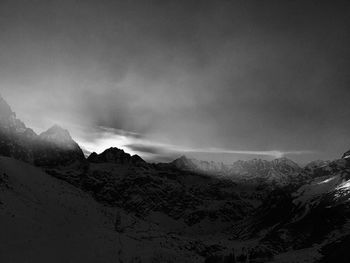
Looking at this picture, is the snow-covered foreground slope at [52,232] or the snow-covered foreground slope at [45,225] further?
the snow-covered foreground slope at [52,232]

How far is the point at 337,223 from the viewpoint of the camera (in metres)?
125

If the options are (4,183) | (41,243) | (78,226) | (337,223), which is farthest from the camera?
(337,223)

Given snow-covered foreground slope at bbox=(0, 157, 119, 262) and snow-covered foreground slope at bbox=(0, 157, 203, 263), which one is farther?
snow-covered foreground slope at bbox=(0, 157, 203, 263)

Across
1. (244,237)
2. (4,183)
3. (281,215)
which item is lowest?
(244,237)

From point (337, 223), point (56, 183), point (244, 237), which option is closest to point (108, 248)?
point (56, 183)

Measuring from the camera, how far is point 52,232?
41.2 metres

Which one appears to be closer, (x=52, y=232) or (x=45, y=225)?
(x=52, y=232)

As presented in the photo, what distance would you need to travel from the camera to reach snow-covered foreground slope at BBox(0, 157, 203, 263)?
115ft

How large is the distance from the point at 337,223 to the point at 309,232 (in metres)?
11.8

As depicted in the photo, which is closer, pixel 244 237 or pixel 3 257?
pixel 3 257

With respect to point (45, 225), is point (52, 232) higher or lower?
lower

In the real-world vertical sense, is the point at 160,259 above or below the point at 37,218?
below

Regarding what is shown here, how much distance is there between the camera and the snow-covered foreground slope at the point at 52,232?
115 feet

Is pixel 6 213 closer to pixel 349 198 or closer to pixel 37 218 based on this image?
pixel 37 218
